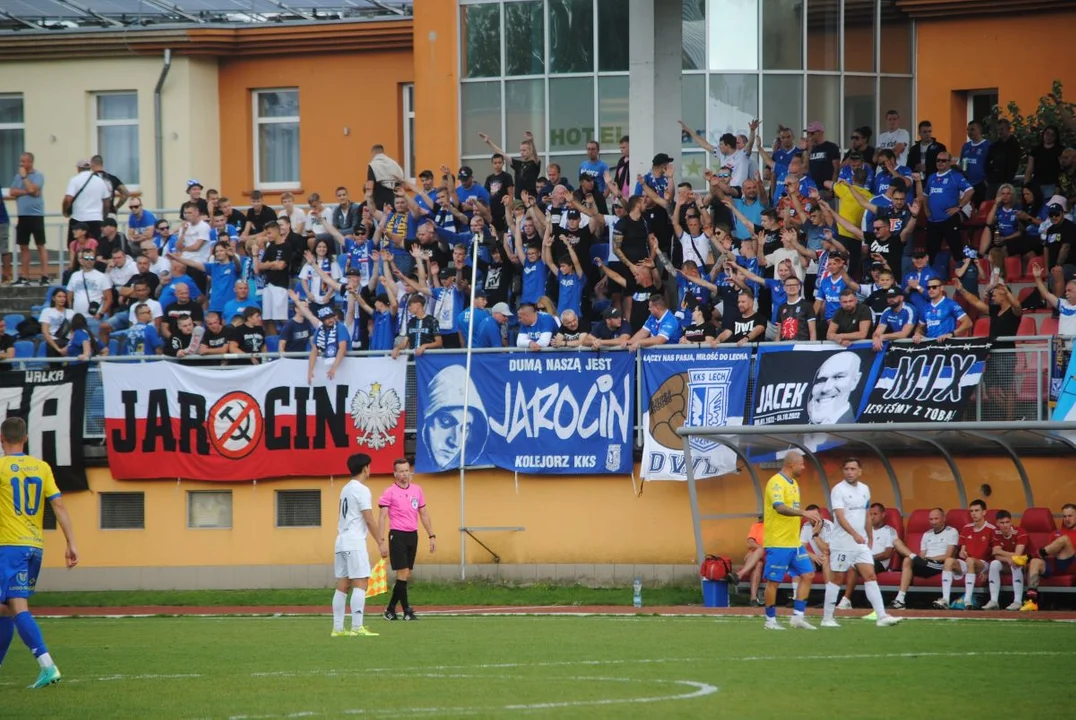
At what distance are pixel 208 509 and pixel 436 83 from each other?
978 centimetres

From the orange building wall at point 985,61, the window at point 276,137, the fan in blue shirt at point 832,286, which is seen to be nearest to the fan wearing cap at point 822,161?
the fan in blue shirt at point 832,286

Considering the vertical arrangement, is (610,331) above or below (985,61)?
below

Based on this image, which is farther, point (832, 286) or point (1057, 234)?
point (1057, 234)

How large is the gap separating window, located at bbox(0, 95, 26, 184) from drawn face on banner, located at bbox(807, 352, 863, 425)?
23.3 meters

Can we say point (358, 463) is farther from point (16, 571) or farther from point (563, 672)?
point (563, 672)

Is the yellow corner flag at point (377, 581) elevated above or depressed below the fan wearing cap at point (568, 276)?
below

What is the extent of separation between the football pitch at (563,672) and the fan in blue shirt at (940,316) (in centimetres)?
472

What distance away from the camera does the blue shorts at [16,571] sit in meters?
12.8

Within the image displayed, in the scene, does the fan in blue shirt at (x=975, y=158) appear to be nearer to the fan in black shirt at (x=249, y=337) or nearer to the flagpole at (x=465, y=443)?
the flagpole at (x=465, y=443)

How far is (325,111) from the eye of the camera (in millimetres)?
37062

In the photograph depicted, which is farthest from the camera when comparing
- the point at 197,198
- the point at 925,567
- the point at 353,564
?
the point at 197,198

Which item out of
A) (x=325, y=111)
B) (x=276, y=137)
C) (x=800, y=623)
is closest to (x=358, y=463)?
(x=800, y=623)

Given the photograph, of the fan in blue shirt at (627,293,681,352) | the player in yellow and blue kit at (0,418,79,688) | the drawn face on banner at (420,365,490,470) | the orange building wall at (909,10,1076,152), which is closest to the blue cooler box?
the fan in blue shirt at (627,293,681,352)

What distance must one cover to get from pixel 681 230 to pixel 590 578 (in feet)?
17.8
